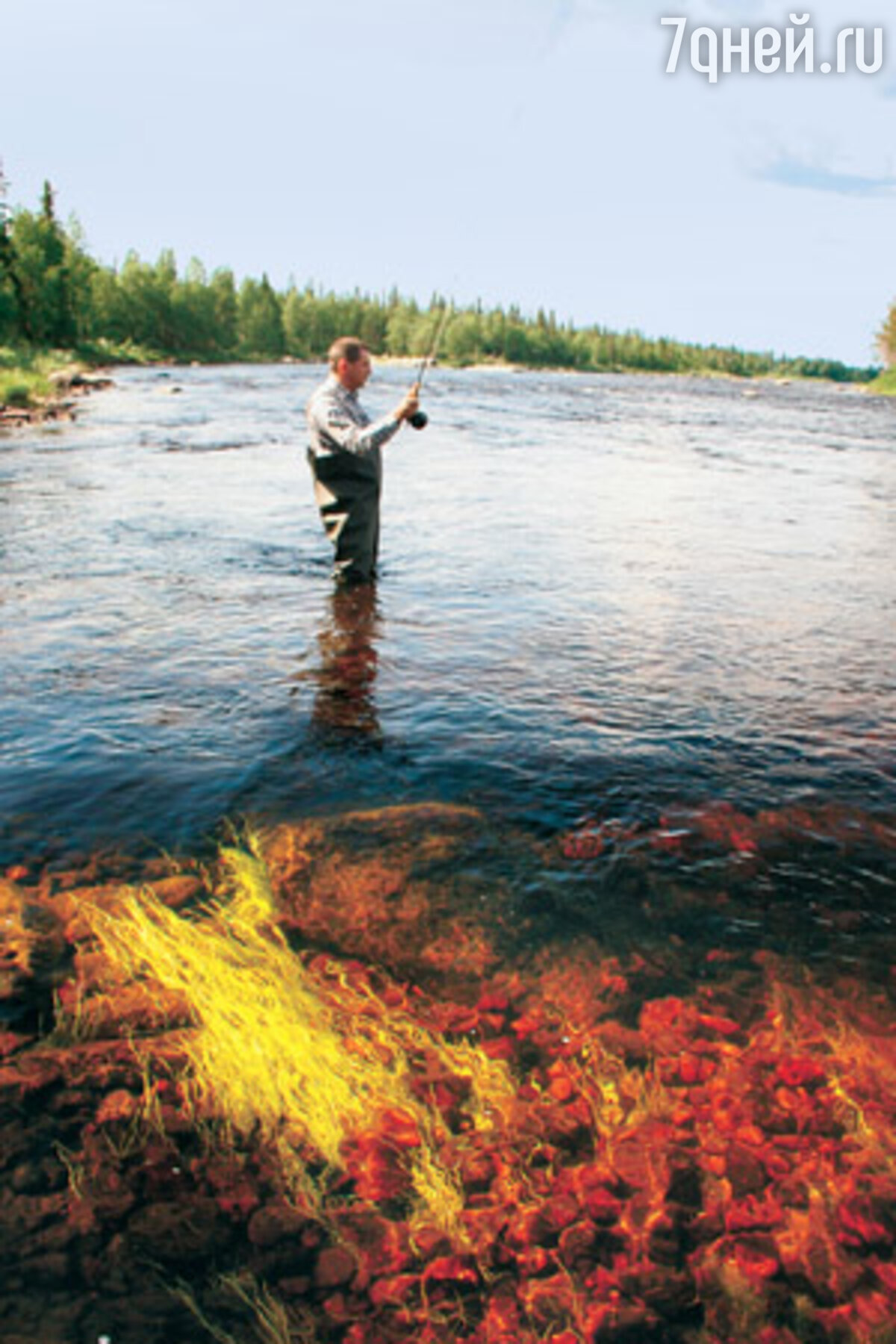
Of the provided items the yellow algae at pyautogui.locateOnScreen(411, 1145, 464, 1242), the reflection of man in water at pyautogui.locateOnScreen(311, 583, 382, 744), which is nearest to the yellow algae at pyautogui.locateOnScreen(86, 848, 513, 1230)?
the yellow algae at pyautogui.locateOnScreen(411, 1145, 464, 1242)

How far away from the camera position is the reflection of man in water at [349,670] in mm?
6953

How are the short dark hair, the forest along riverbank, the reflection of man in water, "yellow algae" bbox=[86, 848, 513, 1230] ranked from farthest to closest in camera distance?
1. the short dark hair
2. the reflection of man in water
3. "yellow algae" bbox=[86, 848, 513, 1230]
4. the forest along riverbank

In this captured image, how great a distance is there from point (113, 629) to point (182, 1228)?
7.22 m

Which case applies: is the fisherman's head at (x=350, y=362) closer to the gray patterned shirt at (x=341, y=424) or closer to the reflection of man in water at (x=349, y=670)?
the gray patterned shirt at (x=341, y=424)

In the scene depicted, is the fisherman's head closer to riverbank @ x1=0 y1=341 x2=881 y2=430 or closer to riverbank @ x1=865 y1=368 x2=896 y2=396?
riverbank @ x1=0 y1=341 x2=881 y2=430

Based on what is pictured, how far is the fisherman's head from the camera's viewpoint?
877cm

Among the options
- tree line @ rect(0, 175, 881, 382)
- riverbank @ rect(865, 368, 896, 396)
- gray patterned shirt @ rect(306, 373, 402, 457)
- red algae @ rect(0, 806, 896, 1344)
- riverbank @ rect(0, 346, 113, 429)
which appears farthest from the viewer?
riverbank @ rect(865, 368, 896, 396)

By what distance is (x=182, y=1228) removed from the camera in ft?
9.50

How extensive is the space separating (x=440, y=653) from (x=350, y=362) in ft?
10.1

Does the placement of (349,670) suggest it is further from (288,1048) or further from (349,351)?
(288,1048)

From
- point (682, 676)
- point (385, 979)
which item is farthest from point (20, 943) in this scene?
point (682, 676)

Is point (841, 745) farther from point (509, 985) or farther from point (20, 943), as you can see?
point (20, 943)

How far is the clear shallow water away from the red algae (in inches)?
57.2

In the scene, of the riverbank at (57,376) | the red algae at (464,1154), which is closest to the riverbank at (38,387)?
the riverbank at (57,376)
